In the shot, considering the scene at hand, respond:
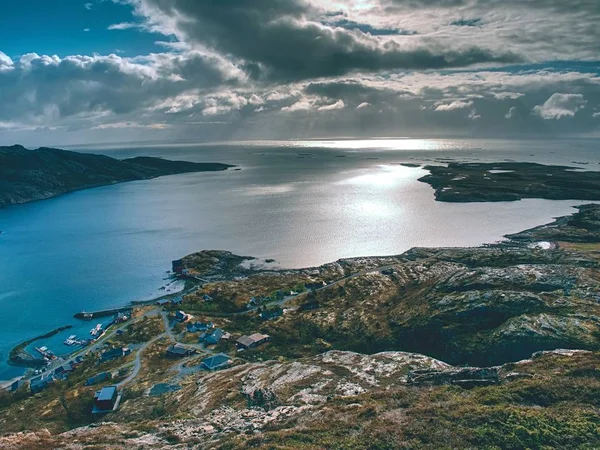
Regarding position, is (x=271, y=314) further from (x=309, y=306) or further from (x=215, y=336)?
(x=215, y=336)

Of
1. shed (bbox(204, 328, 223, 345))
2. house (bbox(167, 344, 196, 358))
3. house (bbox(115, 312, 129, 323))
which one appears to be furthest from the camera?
house (bbox(115, 312, 129, 323))

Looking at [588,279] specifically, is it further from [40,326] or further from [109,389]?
Result: [40,326]

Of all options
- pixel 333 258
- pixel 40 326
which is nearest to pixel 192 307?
pixel 40 326

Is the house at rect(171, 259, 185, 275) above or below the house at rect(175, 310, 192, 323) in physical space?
above

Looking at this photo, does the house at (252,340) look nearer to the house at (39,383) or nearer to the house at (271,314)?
the house at (271,314)

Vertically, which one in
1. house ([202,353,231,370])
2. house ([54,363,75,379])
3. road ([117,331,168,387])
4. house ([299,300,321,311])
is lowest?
house ([54,363,75,379])

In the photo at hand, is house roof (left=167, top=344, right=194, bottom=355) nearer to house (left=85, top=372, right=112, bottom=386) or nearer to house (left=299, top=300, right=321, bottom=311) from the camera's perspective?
house (left=85, top=372, right=112, bottom=386)

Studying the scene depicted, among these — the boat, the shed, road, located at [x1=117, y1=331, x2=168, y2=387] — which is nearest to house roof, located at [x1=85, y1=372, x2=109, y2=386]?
road, located at [x1=117, y1=331, x2=168, y2=387]
